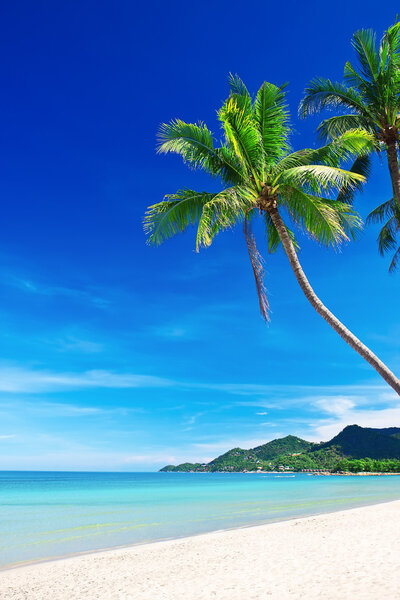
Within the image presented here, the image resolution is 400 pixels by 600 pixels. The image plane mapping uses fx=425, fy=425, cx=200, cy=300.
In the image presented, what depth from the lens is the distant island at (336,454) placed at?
3365 inches

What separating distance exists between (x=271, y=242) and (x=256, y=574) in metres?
6.83

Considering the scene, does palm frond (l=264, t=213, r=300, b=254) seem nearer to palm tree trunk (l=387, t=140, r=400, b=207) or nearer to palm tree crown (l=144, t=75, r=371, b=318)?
palm tree crown (l=144, t=75, r=371, b=318)

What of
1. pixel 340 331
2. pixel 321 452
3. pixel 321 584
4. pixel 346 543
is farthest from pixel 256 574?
pixel 321 452

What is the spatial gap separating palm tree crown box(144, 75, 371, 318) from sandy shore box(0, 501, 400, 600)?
A: 4562mm

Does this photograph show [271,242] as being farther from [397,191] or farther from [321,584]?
[321,584]

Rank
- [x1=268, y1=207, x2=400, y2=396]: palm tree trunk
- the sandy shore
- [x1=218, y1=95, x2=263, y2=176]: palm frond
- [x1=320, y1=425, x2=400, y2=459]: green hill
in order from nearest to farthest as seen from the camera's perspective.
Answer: the sandy shore, [x1=268, y1=207, x2=400, y2=396]: palm tree trunk, [x1=218, y1=95, x2=263, y2=176]: palm frond, [x1=320, y1=425, x2=400, y2=459]: green hill

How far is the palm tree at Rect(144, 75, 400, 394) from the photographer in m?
7.87

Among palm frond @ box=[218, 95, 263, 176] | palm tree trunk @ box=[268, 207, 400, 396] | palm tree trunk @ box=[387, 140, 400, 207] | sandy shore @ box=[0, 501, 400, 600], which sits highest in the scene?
palm frond @ box=[218, 95, 263, 176]

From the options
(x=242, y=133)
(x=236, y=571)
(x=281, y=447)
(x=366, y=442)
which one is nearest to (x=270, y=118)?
(x=242, y=133)

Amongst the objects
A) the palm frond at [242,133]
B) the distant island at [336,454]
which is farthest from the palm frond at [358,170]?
the distant island at [336,454]

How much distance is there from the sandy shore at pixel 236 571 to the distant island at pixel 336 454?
270 feet

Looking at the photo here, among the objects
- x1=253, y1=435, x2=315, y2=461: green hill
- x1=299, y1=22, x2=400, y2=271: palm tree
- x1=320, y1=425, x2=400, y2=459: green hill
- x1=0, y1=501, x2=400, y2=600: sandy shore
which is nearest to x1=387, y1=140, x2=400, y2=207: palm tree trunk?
x1=299, y1=22, x2=400, y2=271: palm tree

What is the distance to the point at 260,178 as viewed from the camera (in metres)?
Answer: 8.63

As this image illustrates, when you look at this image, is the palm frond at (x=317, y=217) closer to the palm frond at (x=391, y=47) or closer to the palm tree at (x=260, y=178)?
the palm tree at (x=260, y=178)
